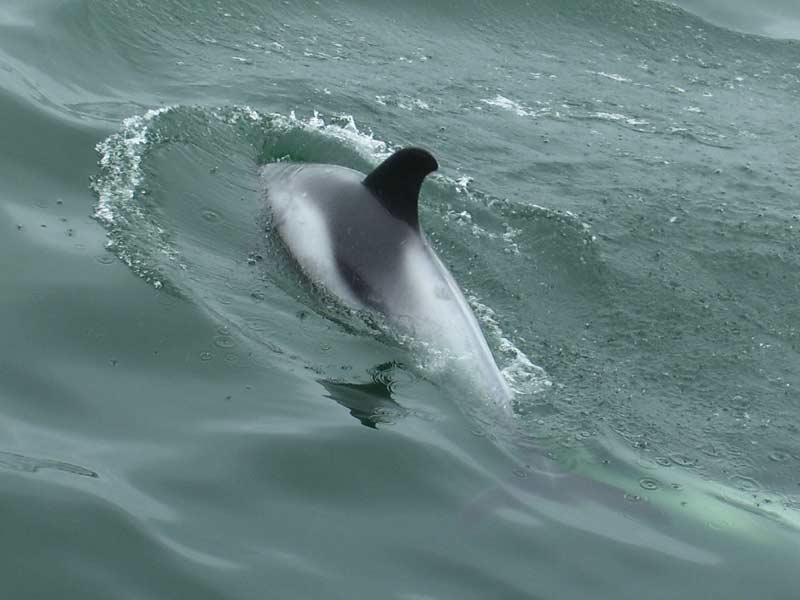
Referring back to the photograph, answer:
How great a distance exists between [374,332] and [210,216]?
2491 mm

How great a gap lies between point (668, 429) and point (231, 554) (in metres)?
4.11

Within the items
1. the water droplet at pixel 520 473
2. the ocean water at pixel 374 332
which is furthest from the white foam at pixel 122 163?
the water droplet at pixel 520 473

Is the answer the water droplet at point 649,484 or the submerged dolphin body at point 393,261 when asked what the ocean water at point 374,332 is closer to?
the water droplet at point 649,484

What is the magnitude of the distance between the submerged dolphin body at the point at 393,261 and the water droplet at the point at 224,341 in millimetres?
1359

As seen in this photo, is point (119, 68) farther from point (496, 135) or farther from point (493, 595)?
point (493, 595)

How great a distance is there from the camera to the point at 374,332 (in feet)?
35.0

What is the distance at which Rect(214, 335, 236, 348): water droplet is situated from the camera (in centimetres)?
983

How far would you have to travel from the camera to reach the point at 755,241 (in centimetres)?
1351

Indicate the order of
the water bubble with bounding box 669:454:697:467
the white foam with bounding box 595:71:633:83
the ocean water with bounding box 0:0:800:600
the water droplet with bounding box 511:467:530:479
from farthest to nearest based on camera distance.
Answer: the white foam with bounding box 595:71:633:83, the water bubble with bounding box 669:454:697:467, the water droplet with bounding box 511:467:530:479, the ocean water with bounding box 0:0:800:600

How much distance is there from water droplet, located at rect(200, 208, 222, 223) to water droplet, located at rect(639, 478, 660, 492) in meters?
5.12

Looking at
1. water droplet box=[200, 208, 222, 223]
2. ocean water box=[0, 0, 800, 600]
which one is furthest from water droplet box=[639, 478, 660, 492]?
water droplet box=[200, 208, 222, 223]

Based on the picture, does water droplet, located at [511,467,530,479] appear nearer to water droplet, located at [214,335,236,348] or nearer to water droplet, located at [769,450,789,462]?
water droplet, located at [769,450,789,462]

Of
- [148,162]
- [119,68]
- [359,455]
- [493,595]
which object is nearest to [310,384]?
[359,455]

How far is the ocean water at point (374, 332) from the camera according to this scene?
310 inches
